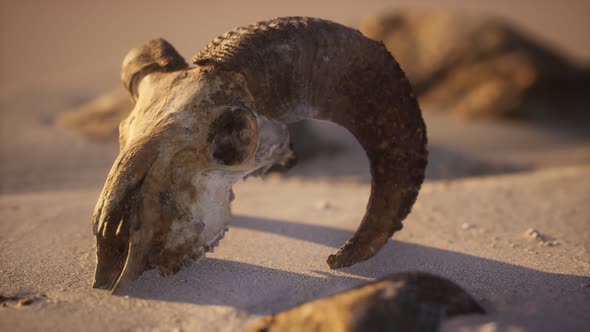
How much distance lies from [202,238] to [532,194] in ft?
12.0

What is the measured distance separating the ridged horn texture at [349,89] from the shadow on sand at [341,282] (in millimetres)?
Result: 239

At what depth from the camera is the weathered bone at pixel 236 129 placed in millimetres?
2438

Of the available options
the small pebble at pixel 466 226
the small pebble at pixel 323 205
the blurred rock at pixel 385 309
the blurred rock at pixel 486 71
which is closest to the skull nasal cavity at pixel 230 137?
the blurred rock at pixel 385 309

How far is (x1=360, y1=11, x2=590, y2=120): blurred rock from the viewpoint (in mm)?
10469

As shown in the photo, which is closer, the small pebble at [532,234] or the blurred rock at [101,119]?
the small pebble at [532,234]

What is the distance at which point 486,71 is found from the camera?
1055 cm

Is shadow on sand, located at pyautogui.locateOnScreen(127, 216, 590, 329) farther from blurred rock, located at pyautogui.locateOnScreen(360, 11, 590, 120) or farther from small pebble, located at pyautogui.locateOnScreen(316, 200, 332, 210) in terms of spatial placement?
blurred rock, located at pyautogui.locateOnScreen(360, 11, 590, 120)

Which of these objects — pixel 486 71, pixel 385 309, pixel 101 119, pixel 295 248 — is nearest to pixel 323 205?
pixel 295 248

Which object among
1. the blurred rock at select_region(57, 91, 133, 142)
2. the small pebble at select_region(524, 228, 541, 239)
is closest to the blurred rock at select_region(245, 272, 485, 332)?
the small pebble at select_region(524, 228, 541, 239)

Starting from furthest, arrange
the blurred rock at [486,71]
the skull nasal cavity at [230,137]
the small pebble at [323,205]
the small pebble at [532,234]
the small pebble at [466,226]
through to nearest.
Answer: the blurred rock at [486,71] < the small pebble at [323,205] < the small pebble at [466,226] < the small pebble at [532,234] < the skull nasal cavity at [230,137]

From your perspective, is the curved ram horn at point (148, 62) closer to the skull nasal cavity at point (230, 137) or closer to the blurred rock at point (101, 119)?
the skull nasal cavity at point (230, 137)

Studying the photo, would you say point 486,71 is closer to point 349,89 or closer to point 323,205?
point 323,205

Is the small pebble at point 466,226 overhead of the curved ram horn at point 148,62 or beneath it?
beneath

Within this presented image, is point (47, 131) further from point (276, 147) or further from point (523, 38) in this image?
point (523, 38)
